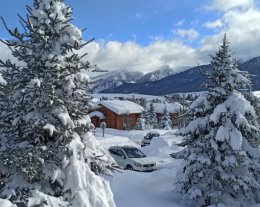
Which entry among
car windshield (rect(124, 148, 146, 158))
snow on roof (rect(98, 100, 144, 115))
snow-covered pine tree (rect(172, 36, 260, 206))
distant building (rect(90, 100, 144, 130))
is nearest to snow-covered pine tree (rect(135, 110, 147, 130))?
distant building (rect(90, 100, 144, 130))

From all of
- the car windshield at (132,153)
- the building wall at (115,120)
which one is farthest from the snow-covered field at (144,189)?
the building wall at (115,120)

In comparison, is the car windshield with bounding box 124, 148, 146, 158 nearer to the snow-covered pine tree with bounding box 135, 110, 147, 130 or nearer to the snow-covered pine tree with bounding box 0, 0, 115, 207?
the snow-covered pine tree with bounding box 0, 0, 115, 207

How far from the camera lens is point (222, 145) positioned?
1611 cm

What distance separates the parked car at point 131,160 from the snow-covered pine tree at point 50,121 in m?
15.0

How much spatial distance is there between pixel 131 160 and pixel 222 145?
938cm

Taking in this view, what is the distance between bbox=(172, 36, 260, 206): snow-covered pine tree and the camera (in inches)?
617

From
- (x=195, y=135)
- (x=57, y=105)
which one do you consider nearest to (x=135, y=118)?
(x=195, y=135)

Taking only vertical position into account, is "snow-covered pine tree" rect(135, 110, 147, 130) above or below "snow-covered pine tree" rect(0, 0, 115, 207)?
below

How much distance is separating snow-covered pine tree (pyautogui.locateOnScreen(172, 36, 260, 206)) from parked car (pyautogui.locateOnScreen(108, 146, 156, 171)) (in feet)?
24.6

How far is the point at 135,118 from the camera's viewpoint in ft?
238

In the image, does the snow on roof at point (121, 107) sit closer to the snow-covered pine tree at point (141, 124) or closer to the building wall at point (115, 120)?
the building wall at point (115, 120)

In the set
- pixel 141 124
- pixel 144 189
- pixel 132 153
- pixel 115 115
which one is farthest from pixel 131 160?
pixel 115 115

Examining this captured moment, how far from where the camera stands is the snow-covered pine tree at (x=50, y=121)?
8164 millimetres

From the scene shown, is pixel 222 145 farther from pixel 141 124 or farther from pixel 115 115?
pixel 115 115
